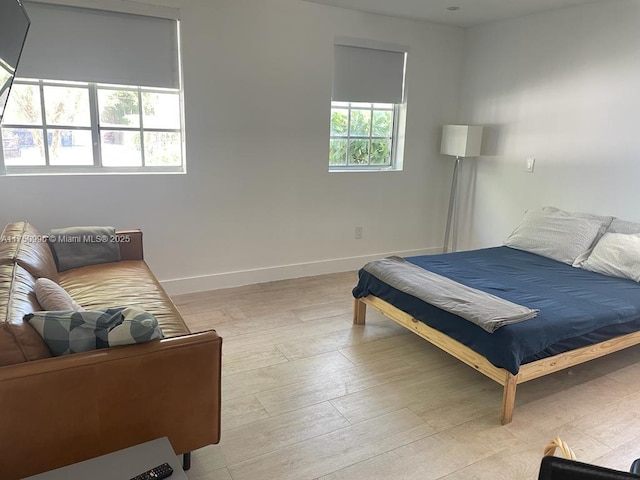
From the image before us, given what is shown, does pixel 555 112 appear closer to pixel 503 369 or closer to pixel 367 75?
pixel 367 75

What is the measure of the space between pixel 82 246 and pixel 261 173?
1.66 metres

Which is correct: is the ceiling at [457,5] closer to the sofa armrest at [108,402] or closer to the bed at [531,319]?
the bed at [531,319]

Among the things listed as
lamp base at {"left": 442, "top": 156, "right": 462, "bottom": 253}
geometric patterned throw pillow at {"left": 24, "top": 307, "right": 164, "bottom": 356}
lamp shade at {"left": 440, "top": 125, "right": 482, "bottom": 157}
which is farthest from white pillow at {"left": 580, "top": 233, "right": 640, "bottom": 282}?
geometric patterned throw pillow at {"left": 24, "top": 307, "right": 164, "bottom": 356}

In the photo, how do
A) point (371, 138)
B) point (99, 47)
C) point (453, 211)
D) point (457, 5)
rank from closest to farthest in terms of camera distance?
point (99, 47), point (457, 5), point (371, 138), point (453, 211)

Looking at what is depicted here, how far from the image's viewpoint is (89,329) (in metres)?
1.70

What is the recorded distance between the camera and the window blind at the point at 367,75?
4.43 m

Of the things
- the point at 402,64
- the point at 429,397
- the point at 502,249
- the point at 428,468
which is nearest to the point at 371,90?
the point at 402,64

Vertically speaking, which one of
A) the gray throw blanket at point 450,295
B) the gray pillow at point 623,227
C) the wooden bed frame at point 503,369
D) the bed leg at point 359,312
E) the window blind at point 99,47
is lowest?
the bed leg at point 359,312

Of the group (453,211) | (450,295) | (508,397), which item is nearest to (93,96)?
(450,295)

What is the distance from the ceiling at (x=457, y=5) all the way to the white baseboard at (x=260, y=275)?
2.47m

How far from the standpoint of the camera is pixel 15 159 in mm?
3406

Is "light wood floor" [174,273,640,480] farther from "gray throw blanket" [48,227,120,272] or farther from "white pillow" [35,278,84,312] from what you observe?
"white pillow" [35,278,84,312]

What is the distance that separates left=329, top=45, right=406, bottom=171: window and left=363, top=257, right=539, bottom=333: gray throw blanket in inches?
68.6

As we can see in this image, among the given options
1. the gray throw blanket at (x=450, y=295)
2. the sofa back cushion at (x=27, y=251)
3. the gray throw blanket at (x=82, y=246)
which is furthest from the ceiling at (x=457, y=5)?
the sofa back cushion at (x=27, y=251)
